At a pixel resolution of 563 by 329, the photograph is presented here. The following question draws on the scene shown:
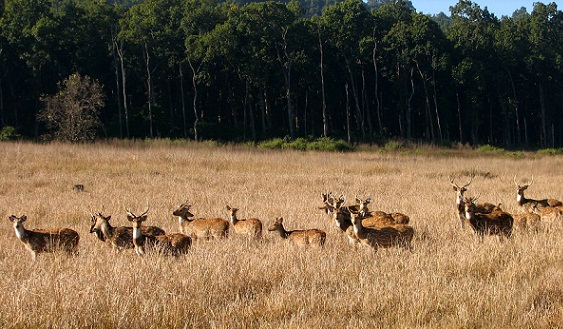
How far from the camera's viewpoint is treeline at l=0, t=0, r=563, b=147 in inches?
1834

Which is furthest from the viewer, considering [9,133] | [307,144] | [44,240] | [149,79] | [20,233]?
[149,79]

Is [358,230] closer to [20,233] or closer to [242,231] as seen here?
[242,231]

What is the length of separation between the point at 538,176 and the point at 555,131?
4483 cm

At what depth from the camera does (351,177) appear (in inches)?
929

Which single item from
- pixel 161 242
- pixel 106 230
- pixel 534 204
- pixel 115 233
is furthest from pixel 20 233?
pixel 534 204

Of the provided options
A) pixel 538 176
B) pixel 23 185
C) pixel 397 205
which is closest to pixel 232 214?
pixel 397 205

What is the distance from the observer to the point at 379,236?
1007 cm

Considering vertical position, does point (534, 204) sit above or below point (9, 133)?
below

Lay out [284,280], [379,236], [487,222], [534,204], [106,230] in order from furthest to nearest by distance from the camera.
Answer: [534,204]
[487,222]
[106,230]
[379,236]
[284,280]

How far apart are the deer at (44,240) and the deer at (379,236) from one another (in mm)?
4583

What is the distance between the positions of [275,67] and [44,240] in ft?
137

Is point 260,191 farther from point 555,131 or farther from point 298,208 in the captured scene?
point 555,131

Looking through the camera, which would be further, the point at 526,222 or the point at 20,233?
the point at 526,222

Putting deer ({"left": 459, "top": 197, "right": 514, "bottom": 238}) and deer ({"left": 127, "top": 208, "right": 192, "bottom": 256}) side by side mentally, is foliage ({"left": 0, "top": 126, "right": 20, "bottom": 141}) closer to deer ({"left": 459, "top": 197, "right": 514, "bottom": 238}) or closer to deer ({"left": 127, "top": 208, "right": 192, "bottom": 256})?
deer ({"left": 127, "top": 208, "right": 192, "bottom": 256})
